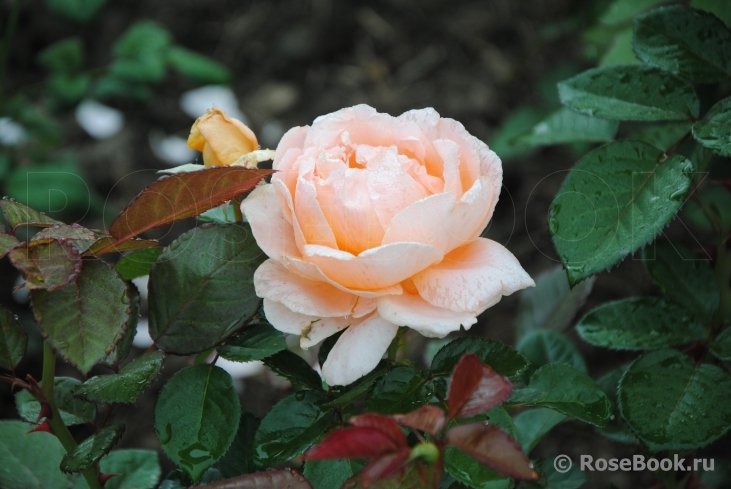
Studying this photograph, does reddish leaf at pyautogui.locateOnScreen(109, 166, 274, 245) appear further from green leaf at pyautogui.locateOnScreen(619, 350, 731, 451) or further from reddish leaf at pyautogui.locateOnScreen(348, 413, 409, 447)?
green leaf at pyautogui.locateOnScreen(619, 350, 731, 451)

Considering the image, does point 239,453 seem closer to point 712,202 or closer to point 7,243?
point 7,243

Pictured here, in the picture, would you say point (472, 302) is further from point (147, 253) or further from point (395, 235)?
point (147, 253)

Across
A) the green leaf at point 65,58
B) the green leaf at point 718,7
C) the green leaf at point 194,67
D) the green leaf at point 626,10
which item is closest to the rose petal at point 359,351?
the green leaf at point 718,7

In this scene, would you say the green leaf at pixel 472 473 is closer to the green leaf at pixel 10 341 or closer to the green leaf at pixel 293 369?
the green leaf at pixel 293 369

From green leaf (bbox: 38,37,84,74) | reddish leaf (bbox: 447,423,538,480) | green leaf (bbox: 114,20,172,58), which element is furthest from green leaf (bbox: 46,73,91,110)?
reddish leaf (bbox: 447,423,538,480)

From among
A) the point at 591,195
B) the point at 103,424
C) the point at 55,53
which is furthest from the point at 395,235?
the point at 55,53

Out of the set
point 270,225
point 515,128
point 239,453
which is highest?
point 270,225

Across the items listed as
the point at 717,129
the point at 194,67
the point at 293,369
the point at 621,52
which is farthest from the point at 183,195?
the point at 194,67
